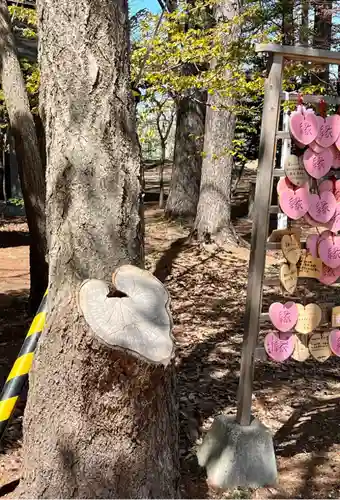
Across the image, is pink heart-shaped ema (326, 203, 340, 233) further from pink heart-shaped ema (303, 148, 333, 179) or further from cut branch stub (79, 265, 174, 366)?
cut branch stub (79, 265, 174, 366)

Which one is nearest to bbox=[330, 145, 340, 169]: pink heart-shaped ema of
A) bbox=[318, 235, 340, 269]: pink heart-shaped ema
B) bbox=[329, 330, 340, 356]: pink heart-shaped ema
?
bbox=[318, 235, 340, 269]: pink heart-shaped ema

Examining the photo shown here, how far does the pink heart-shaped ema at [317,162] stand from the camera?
3.42 metres

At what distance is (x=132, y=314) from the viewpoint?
8.86 feet

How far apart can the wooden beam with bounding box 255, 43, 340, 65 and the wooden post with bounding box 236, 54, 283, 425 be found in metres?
0.06

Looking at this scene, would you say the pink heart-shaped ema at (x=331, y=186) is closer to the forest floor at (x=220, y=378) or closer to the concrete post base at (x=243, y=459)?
the concrete post base at (x=243, y=459)

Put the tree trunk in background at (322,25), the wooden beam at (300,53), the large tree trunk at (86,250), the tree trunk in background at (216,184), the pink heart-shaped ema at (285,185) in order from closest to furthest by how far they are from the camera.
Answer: the large tree trunk at (86,250) < the wooden beam at (300,53) < the pink heart-shaped ema at (285,185) < the tree trunk in background at (216,184) < the tree trunk in background at (322,25)

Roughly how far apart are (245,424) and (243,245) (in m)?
6.95

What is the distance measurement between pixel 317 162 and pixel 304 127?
0.70 ft

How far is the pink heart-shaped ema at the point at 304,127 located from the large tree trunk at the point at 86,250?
3.00ft

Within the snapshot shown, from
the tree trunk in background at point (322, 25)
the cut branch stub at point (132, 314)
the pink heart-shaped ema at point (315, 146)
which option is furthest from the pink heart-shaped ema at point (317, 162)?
the tree trunk in background at point (322, 25)

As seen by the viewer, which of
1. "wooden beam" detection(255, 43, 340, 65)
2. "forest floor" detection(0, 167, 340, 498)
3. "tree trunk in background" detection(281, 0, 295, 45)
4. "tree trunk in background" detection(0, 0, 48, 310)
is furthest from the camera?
"tree trunk in background" detection(281, 0, 295, 45)

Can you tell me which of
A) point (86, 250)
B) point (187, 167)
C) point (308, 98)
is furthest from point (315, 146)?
point (187, 167)

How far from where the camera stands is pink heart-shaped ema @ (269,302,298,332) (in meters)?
3.56

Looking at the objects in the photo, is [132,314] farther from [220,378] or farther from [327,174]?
[220,378]
